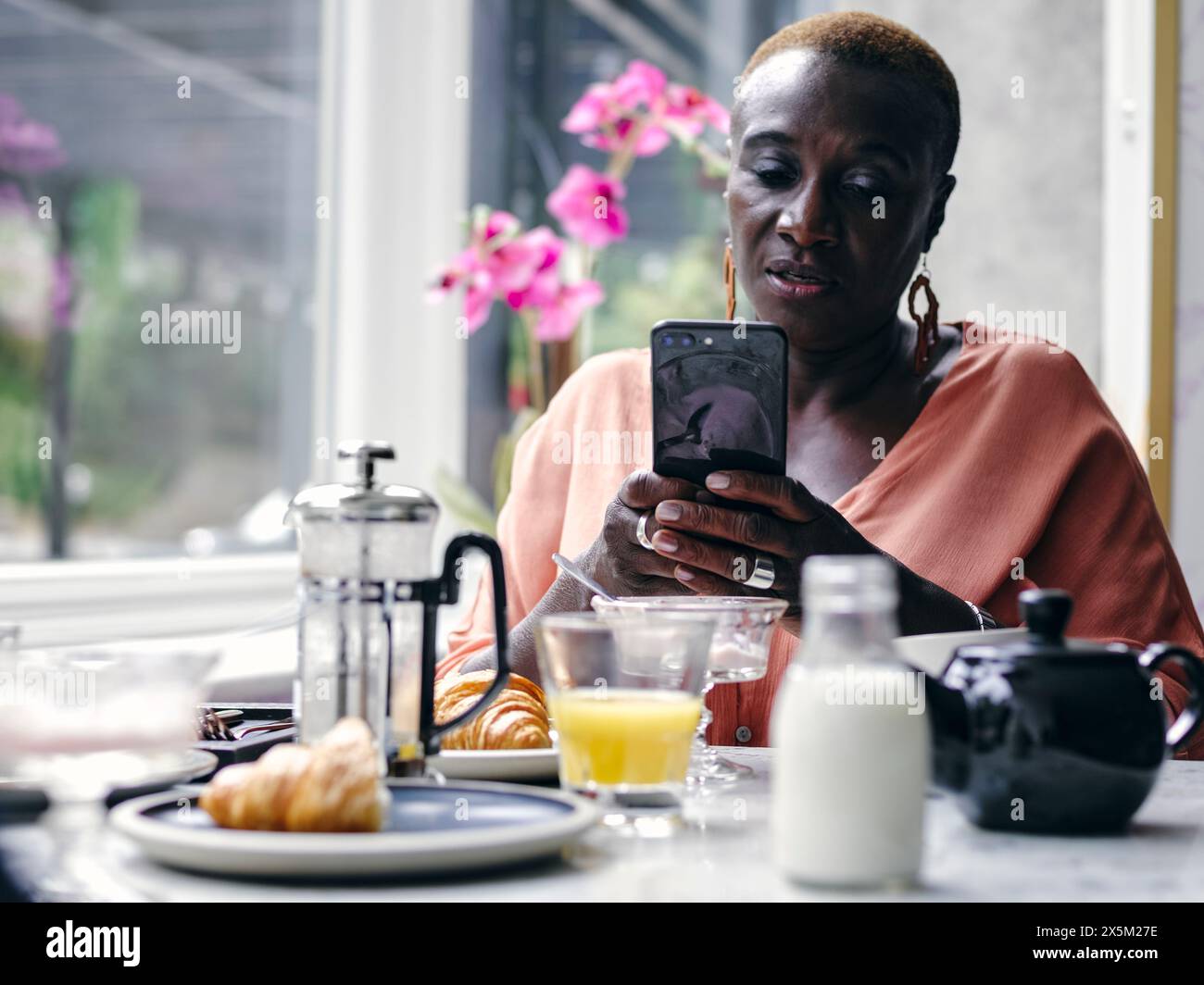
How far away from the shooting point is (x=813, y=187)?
1645 millimetres

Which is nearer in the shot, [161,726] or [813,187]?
[161,726]

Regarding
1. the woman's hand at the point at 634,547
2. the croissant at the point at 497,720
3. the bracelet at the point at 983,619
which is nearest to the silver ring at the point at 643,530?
the woman's hand at the point at 634,547

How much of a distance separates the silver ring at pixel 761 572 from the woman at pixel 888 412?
0.19 metres

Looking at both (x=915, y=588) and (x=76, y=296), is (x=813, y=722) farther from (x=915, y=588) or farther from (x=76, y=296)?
(x=76, y=296)

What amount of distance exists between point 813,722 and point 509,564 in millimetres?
1154

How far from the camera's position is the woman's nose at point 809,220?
5.33 ft

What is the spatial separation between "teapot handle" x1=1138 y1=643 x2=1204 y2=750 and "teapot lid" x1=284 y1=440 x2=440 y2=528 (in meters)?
0.46

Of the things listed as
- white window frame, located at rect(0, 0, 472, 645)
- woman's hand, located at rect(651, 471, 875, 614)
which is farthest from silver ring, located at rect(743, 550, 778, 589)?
white window frame, located at rect(0, 0, 472, 645)

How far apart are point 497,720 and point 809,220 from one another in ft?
2.61

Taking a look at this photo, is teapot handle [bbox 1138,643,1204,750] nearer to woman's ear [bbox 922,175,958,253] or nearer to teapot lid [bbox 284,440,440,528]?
teapot lid [bbox 284,440,440,528]

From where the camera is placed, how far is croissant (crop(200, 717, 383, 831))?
737mm

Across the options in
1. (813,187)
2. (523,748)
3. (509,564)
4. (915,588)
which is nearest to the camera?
(523,748)

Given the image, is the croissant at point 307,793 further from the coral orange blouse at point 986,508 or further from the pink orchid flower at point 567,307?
the pink orchid flower at point 567,307
